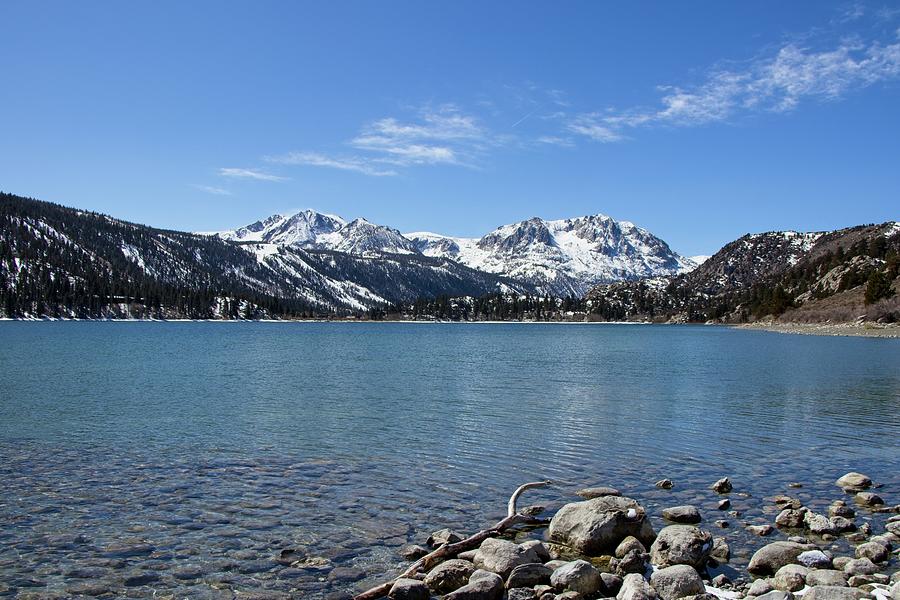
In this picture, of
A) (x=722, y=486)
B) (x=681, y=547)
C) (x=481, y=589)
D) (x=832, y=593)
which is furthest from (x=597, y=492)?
(x=832, y=593)

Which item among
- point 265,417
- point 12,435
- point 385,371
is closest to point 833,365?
point 385,371

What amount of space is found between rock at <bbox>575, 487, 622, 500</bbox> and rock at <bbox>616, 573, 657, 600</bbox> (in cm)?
805

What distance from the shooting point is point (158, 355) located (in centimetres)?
9206

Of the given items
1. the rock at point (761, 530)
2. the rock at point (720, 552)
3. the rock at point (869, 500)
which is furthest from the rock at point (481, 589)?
the rock at point (869, 500)

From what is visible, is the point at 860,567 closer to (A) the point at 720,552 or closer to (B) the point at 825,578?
(B) the point at 825,578

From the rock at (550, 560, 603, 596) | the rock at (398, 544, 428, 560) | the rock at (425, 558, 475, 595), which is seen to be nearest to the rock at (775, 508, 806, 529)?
the rock at (550, 560, 603, 596)

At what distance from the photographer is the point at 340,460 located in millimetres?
28281

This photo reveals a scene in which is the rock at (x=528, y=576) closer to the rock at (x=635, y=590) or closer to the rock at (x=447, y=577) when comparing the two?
the rock at (x=447, y=577)

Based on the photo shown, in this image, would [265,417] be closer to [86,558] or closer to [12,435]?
[12,435]

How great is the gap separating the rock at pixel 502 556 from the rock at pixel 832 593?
6.09 meters

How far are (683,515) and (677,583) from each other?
20.5ft

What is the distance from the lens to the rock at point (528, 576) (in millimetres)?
14820

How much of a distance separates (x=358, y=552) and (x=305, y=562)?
1.52 m

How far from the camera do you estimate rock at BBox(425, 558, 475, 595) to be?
15.0m
